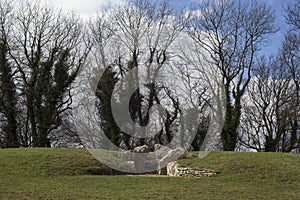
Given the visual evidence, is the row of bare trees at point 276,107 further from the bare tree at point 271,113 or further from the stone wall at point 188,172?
the stone wall at point 188,172

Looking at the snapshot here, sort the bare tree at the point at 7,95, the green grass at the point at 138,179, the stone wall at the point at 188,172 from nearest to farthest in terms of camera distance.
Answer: the green grass at the point at 138,179 < the stone wall at the point at 188,172 < the bare tree at the point at 7,95

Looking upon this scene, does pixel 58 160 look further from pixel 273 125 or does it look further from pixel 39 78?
pixel 273 125

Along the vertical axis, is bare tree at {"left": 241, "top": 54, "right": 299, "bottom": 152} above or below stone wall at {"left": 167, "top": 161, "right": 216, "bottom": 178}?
above

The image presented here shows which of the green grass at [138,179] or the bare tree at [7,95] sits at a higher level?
the bare tree at [7,95]

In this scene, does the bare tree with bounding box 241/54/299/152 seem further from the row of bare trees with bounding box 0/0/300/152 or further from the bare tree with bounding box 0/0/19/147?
the bare tree with bounding box 0/0/19/147

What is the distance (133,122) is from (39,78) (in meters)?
9.97

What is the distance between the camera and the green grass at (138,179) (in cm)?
1241

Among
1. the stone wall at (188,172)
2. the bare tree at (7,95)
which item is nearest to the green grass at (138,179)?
the stone wall at (188,172)

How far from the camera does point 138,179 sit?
16531 mm

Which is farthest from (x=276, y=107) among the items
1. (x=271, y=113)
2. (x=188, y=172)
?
(x=188, y=172)

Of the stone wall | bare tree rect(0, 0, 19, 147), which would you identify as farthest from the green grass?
bare tree rect(0, 0, 19, 147)

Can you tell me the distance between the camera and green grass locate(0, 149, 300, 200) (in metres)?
12.4

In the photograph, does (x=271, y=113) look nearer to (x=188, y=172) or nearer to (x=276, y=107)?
(x=276, y=107)

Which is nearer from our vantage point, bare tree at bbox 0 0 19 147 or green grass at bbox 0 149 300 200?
green grass at bbox 0 149 300 200
